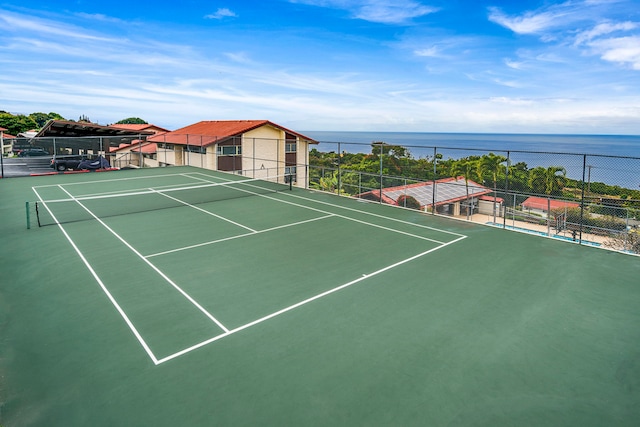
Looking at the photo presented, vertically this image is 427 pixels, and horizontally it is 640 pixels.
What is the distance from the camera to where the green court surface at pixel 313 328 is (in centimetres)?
432

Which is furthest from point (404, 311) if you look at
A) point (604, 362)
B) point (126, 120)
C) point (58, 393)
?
point (126, 120)

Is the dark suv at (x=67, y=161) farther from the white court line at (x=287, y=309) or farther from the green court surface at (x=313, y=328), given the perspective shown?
the white court line at (x=287, y=309)

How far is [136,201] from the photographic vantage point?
15.4 metres

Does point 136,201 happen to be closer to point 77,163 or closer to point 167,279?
point 167,279

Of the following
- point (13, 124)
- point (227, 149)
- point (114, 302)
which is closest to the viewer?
point (114, 302)

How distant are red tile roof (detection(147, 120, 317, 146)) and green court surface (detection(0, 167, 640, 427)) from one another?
23.1 metres

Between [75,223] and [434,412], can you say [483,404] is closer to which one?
[434,412]

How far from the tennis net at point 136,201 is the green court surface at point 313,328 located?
165 cm

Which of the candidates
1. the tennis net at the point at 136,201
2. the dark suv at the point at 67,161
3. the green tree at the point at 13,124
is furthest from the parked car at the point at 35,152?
the green tree at the point at 13,124

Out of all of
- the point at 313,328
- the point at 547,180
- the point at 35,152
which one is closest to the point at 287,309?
the point at 313,328

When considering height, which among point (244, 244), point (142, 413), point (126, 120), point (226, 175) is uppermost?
point (126, 120)

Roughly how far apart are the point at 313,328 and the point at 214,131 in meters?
35.0

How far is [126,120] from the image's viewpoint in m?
117

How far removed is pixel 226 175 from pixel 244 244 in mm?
13311
